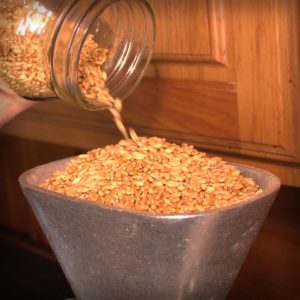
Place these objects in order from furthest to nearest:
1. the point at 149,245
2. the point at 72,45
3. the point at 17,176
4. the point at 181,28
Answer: the point at 17,176
the point at 181,28
the point at 72,45
the point at 149,245

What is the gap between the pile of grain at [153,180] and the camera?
1.72 feet

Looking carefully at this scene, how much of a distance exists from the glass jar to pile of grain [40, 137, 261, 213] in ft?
0.23

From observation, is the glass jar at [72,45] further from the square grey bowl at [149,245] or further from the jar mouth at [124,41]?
the square grey bowl at [149,245]

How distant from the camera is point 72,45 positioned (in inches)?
23.3

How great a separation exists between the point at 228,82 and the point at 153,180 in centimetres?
18

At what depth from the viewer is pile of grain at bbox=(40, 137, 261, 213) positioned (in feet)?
1.72

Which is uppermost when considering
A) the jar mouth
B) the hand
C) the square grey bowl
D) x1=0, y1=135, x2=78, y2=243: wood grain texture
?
the jar mouth

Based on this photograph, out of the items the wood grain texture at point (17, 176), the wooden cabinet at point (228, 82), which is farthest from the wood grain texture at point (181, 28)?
the wood grain texture at point (17, 176)

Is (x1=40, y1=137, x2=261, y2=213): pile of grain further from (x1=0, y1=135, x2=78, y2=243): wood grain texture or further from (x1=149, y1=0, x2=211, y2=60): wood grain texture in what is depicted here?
(x1=0, y1=135, x2=78, y2=243): wood grain texture

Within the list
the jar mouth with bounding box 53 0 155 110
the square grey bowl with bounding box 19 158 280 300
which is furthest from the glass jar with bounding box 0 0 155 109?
the square grey bowl with bounding box 19 158 280 300

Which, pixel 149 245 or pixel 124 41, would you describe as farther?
pixel 124 41

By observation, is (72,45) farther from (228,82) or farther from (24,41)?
(228,82)

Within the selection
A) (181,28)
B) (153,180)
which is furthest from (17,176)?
(153,180)

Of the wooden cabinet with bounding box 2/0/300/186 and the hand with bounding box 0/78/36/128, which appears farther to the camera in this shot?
the hand with bounding box 0/78/36/128
